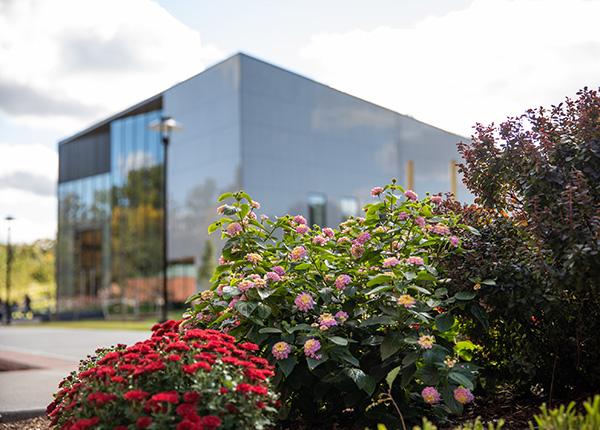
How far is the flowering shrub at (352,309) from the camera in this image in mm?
4441

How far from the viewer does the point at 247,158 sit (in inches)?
1143

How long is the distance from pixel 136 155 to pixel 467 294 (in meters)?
39.7

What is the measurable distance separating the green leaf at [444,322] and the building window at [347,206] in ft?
91.7

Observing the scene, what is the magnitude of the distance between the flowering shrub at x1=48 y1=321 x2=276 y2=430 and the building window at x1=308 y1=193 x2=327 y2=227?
26814 mm

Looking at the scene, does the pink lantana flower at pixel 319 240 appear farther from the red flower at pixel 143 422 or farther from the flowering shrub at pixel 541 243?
the red flower at pixel 143 422

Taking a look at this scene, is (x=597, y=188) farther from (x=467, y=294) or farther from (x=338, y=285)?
(x=338, y=285)

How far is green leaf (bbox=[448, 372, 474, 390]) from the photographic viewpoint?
14.0 ft

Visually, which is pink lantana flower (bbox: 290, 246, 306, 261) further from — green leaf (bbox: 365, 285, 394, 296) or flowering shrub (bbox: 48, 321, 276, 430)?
flowering shrub (bbox: 48, 321, 276, 430)

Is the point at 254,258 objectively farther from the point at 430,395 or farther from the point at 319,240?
the point at 430,395

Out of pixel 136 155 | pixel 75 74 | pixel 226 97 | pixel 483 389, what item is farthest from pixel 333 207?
pixel 483 389

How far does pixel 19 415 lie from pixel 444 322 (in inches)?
166

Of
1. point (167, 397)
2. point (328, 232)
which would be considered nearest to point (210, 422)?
point (167, 397)

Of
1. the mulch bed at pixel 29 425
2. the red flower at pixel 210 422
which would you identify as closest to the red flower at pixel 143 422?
the red flower at pixel 210 422

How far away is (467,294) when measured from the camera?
4.62m
